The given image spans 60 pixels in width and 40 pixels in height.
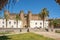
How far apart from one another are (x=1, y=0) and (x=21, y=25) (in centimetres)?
8923

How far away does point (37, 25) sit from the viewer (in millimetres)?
112125

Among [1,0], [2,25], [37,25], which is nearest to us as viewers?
[1,0]

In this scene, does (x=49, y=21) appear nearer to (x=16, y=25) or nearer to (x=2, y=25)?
(x=16, y=25)

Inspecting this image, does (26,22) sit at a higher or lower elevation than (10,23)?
higher

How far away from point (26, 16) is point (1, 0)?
10007cm

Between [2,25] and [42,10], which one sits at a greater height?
[42,10]

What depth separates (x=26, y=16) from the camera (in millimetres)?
119188

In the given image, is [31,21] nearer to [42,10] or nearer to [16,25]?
[16,25]

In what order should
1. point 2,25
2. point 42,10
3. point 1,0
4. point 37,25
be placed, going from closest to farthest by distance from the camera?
1. point 1,0
2. point 42,10
3. point 2,25
4. point 37,25

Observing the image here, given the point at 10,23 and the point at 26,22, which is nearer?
the point at 10,23

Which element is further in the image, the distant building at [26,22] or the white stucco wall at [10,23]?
the distant building at [26,22]

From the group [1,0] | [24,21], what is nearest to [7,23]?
[24,21]

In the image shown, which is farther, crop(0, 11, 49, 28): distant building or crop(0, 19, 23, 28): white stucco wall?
crop(0, 11, 49, 28): distant building

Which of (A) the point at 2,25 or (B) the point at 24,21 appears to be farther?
(B) the point at 24,21
